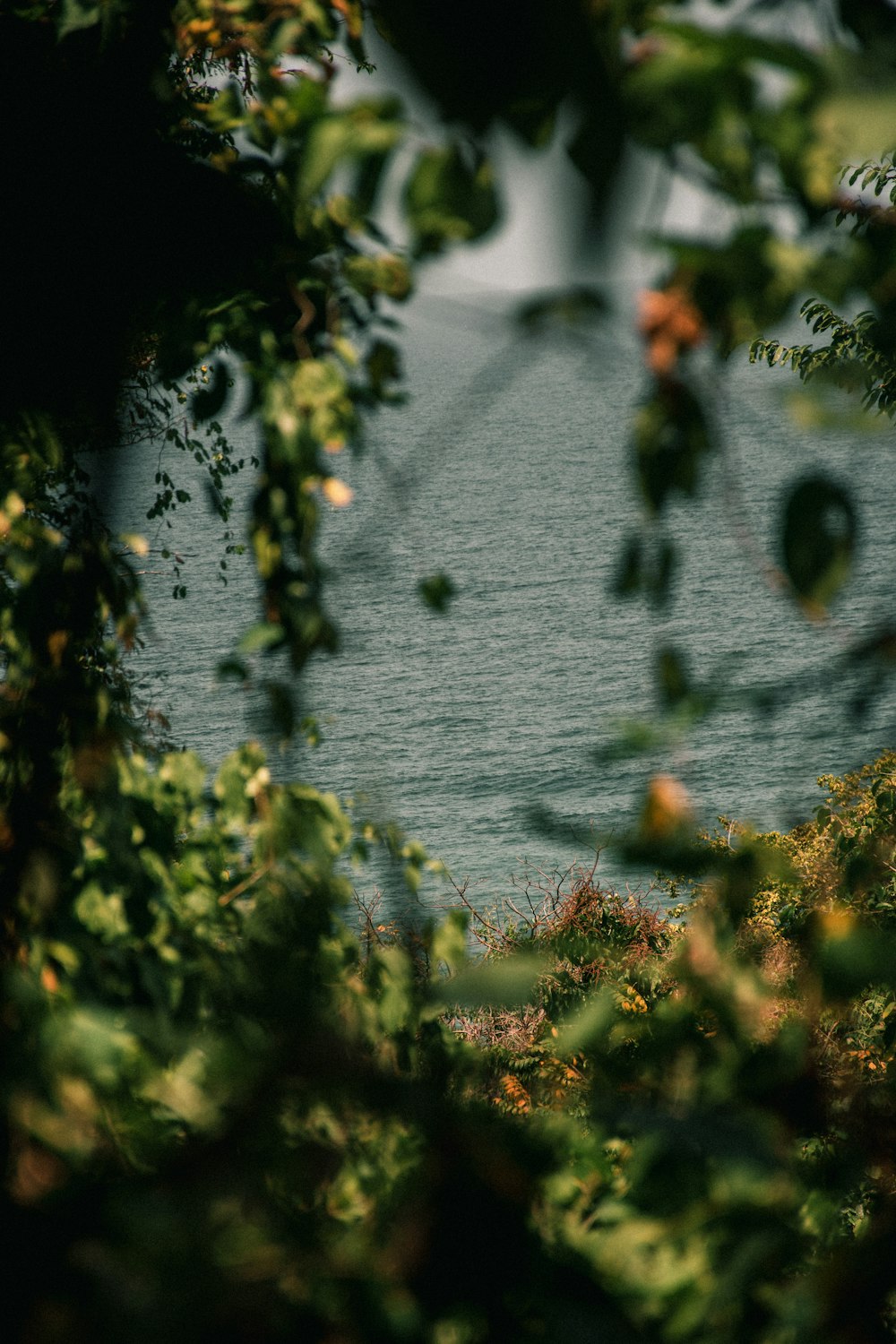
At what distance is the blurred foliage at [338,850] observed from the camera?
781mm

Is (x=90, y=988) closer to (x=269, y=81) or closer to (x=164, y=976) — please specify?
(x=164, y=976)

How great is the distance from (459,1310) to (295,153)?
4.09 feet

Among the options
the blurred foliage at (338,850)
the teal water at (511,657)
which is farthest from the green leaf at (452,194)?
the teal water at (511,657)

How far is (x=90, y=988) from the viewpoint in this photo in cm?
164

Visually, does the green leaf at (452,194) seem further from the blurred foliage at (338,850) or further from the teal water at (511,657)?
the teal water at (511,657)

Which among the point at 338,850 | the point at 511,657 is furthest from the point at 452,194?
the point at 511,657

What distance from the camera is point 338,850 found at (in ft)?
6.50

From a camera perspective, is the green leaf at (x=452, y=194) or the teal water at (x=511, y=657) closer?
the green leaf at (x=452, y=194)

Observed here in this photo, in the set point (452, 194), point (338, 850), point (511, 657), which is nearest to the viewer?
point (452, 194)

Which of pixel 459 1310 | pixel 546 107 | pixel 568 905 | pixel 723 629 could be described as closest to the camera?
pixel 546 107

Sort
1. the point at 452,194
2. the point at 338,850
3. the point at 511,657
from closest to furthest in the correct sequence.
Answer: the point at 452,194 < the point at 338,850 < the point at 511,657

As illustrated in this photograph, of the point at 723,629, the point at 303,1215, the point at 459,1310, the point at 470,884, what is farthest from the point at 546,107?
the point at 723,629

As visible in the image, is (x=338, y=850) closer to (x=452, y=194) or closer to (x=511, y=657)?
(x=452, y=194)

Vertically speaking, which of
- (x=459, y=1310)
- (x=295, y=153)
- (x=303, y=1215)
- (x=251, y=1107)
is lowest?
(x=303, y=1215)
